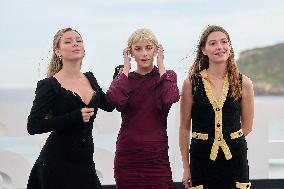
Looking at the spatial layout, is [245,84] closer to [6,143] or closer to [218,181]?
[218,181]

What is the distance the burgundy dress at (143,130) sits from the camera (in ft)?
9.13

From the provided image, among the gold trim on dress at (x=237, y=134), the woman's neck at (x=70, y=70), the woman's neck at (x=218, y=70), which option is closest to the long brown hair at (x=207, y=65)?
the woman's neck at (x=218, y=70)

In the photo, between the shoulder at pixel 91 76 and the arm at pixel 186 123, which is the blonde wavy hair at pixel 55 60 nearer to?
the shoulder at pixel 91 76

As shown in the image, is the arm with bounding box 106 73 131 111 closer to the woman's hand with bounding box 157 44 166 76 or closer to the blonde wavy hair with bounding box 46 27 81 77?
the woman's hand with bounding box 157 44 166 76

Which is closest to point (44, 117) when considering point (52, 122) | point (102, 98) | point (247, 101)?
point (52, 122)

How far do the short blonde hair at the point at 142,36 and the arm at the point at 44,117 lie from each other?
51cm

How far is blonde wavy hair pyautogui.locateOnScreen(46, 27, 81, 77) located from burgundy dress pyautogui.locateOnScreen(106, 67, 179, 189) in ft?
0.93

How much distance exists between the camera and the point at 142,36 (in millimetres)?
2826

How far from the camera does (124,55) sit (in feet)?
9.52

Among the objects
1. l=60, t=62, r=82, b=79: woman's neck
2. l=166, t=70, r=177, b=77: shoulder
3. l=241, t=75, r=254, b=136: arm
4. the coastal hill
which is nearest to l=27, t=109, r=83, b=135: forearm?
l=60, t=62, r=82, b=79: woman's neck

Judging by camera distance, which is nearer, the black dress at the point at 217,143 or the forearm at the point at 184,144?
the black dress at the point at 217,143

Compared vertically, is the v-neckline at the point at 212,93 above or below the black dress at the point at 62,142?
above

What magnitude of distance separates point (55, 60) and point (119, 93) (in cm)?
36

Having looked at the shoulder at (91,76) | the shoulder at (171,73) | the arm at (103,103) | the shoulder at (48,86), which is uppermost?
the shoulder at (171,73)
